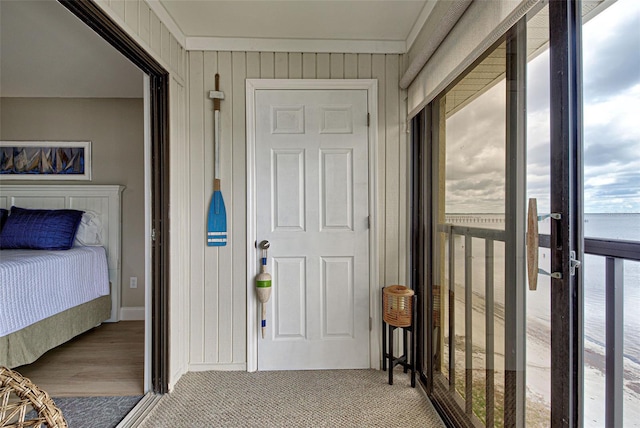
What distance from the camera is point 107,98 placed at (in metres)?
3.01

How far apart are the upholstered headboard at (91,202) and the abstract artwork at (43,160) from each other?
0.12 metres

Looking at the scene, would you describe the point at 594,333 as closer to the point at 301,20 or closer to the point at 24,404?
the point at 24,404

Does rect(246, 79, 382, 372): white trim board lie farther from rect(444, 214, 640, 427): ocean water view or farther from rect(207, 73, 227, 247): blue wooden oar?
rect(444, 214, 640, 427): ocean water view

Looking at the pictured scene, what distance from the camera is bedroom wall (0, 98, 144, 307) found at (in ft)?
9.77

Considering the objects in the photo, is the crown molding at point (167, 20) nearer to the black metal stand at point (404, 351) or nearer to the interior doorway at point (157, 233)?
the interior doorway at point (157, 233)

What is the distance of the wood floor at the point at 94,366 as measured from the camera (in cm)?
190

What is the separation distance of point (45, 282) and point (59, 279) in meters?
0.13

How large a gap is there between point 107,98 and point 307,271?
2.77m

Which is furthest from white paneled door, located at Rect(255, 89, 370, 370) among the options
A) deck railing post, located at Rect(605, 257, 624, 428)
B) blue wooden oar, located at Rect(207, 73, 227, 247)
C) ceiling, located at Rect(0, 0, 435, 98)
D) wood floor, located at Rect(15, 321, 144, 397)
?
deck railing post, located at Rect(605, 257, 624, 428)

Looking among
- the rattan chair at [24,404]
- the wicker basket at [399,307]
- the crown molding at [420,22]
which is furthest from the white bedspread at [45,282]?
the crown molding at [420,22]

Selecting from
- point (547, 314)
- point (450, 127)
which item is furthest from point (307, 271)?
point (547, 314)

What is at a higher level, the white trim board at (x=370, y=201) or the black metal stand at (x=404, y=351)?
the white trim board at (x=370, y=201)

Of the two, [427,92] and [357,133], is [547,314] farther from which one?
[357,133]

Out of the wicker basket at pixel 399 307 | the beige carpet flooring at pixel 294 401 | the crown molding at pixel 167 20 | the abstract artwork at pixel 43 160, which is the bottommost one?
the beige carpet flooring at pixel 294 401
